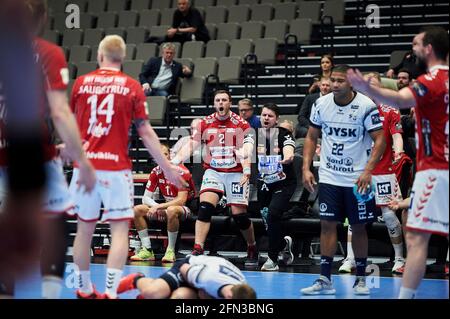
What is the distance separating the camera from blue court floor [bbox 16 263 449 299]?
22.8 ft

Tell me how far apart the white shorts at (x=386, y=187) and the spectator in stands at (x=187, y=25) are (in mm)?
7511

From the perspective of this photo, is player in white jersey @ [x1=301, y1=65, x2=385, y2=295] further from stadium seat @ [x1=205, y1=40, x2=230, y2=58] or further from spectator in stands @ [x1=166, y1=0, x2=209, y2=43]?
spectator in stands @ [x1=166, y1=0, x2=209, y2=43]

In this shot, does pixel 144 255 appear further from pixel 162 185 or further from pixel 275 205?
pixel 275 205

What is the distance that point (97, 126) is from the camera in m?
5.91

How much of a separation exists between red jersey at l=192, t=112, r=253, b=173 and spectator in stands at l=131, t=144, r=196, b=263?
0.65 m

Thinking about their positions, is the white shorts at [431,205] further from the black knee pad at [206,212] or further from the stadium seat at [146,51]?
the stadium seat at [146,51]

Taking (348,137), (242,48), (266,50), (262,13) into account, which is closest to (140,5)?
(262,13)

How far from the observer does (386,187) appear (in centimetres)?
898

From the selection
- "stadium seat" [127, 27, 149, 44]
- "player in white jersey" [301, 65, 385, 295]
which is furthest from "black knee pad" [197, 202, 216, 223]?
"stadium seat" [127, 27, 149, 44]

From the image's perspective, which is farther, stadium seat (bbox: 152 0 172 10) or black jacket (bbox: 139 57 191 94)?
stadium seat (bbox: 152 0 172 10)

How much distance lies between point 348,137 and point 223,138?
3021mm

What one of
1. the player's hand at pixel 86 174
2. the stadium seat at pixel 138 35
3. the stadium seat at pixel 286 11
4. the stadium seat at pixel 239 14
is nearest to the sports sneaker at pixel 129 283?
the player's hand at pixel 86 174

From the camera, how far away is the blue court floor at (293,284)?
22.8ft
